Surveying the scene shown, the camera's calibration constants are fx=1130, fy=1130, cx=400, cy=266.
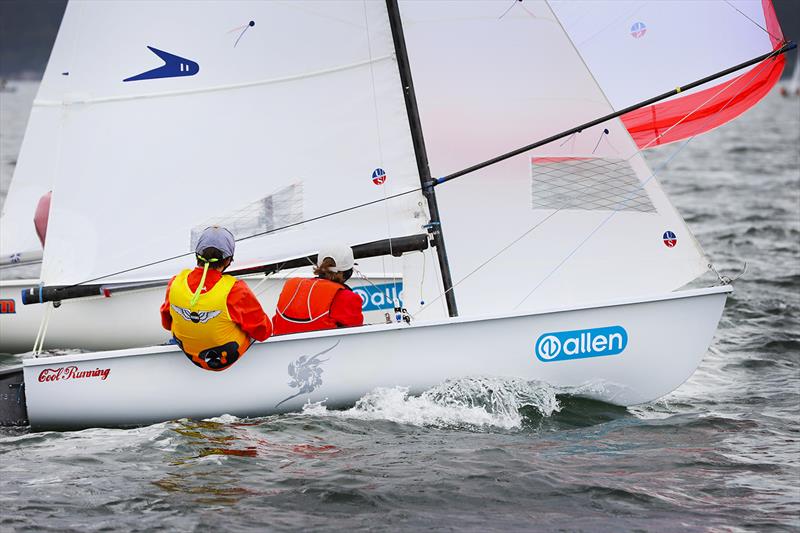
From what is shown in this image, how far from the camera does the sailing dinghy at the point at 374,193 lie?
5.88 meters

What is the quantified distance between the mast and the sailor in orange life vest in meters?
1.19

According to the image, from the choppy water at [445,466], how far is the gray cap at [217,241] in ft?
2.96

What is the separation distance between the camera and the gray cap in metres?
5.63

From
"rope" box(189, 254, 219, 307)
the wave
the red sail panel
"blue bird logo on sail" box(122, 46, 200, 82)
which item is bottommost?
the wave

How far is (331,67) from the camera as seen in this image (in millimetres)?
6348

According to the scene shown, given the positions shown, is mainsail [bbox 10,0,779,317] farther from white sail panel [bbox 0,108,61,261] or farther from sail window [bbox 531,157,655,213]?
white sail panel [bbox 0,108,61,261]

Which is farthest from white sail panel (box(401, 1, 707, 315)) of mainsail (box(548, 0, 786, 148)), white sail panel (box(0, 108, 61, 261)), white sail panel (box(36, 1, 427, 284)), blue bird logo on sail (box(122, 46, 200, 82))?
white sail panel (box(0, 108, 61, 261))

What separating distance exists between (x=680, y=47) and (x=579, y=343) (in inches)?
74.8

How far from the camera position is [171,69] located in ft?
20.6

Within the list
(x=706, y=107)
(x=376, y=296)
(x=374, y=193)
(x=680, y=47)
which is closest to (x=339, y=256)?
(x=374, y=193)

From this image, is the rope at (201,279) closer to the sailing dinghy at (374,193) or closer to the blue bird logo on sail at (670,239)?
the sailing dinghy at (374,193)

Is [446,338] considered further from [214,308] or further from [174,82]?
[174,82]

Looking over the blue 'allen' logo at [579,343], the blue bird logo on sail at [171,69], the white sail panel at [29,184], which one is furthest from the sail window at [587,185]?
the white sail panel at [29,184]

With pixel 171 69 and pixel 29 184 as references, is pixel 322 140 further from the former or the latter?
pixel 29 184
